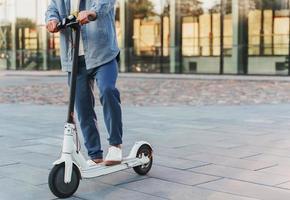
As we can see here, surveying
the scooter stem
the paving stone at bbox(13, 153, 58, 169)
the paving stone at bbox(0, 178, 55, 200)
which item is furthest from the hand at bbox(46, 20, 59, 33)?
the paving stone at bbox(13, 153, 58, 169)

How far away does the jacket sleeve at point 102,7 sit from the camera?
4.40 meters

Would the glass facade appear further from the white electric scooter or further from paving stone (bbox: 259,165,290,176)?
the white electric scooter

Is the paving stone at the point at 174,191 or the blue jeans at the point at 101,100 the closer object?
the paving stone at the point at 174,191

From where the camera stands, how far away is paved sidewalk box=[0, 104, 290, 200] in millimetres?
4457

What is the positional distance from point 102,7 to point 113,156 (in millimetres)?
1167

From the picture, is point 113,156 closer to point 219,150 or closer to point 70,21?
point 70,21

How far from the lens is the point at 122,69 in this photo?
27.3 metres

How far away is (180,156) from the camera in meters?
5.94

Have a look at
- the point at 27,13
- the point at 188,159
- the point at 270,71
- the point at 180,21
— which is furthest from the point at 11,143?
the point at 27,13

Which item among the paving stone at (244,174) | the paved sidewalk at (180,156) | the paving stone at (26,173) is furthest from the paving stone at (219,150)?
the paving stone at (26,173)

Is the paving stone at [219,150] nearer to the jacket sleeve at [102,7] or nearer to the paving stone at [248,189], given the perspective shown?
the paving stone at [248,189]

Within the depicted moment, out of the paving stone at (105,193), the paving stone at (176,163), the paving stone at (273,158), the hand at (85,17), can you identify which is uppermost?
the hand at (85,17)

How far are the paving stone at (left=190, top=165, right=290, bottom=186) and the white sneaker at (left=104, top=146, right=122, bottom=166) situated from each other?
2.84ft

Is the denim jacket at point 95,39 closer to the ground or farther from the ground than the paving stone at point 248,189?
farther from the ground
